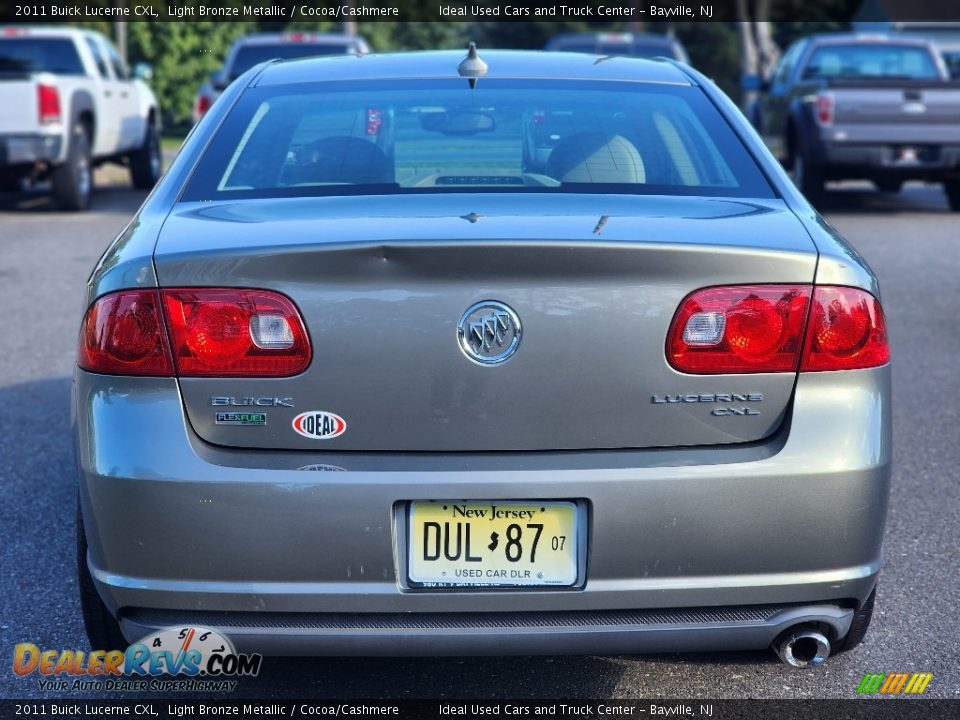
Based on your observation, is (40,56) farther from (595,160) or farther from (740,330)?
(740,330)

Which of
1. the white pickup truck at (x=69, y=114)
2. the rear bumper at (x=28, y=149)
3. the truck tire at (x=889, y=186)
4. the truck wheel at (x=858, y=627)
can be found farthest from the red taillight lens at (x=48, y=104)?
the truck wheel at (x=858, y=627)

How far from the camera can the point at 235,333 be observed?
2.77 m

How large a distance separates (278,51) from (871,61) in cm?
737

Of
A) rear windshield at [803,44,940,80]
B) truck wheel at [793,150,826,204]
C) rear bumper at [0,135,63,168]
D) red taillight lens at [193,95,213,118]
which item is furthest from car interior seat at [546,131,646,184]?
rear windshield at [803,44,940,80]

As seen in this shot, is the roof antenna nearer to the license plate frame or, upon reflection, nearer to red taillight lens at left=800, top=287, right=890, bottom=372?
red taillight lens at left=800, top=287, right=890, bottom=372

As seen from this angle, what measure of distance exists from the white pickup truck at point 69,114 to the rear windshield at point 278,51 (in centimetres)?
137

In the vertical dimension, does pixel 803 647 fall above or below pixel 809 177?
above

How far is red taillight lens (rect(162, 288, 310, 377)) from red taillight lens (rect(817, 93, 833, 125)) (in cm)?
1187

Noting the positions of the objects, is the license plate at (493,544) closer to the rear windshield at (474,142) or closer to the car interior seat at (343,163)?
the rear windshield at (474,142)

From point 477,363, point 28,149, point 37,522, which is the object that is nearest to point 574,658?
point 477,363

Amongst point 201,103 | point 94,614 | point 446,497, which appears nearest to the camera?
point 446,497

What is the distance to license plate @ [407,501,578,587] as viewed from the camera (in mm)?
2738

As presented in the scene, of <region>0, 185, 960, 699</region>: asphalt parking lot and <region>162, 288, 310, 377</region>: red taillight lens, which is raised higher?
<region>162, 288, 310, 377</region>: red taillight lens

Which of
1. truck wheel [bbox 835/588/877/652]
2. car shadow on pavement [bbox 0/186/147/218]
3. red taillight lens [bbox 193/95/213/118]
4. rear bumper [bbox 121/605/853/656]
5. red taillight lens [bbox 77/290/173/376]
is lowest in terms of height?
car shadow on pavement [bbox 0/186/147/218]
